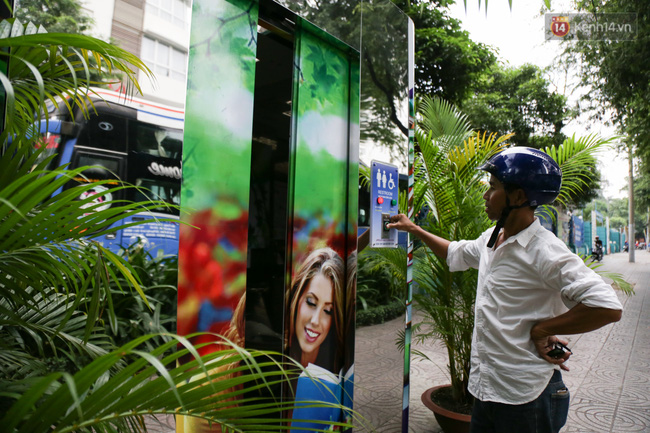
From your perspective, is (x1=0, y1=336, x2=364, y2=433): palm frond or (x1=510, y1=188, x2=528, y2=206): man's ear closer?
(x1=0, y1=336, x2=364, y2=433): palm frond

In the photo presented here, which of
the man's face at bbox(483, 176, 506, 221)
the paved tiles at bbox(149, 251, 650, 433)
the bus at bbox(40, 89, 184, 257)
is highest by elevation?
the bus at bbox(40, 89, 184, 257)

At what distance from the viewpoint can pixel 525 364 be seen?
1.76 m

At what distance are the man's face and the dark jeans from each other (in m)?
0.73

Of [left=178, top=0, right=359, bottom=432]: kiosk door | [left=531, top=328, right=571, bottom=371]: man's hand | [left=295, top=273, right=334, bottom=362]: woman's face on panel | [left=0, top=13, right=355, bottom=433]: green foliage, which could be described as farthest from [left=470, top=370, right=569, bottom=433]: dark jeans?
[left=0, top=13, right=355, bottom=433]: green foliage

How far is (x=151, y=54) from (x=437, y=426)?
333 centimetres

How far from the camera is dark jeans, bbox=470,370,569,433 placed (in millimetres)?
1742

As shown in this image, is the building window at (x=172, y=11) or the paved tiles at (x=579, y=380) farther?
the paved tiles at (x=579, y=380)

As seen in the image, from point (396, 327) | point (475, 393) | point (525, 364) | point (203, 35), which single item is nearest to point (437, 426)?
point (396, 327)

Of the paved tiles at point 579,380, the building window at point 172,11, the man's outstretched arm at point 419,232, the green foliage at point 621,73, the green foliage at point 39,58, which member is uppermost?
the green foliage at point 621,73

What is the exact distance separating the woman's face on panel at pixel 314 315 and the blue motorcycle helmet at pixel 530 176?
0.98m

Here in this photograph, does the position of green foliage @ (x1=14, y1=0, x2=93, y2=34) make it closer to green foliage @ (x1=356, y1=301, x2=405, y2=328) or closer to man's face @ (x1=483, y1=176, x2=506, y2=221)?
man's face @ (x1=483, y1=176, x2=506, y2=221)

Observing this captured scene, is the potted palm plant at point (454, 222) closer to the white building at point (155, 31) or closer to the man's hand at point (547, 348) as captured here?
the man's hand at point (547, 348)

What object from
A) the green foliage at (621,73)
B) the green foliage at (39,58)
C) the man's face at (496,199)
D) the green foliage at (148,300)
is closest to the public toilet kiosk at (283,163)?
the green foliage at (39,58)

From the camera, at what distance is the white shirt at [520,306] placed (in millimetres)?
1710
